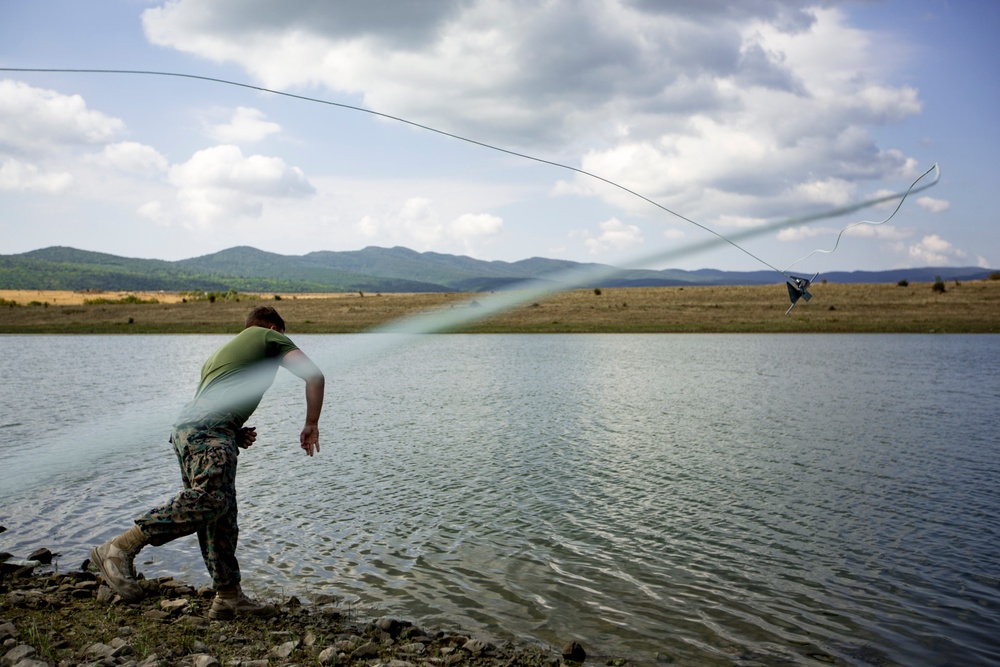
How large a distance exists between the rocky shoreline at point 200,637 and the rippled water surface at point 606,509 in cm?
52

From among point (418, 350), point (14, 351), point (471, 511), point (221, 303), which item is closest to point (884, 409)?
point (471, 511)

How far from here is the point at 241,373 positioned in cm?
631

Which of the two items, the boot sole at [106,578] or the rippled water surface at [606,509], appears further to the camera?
the rippled water surface at [606,509]

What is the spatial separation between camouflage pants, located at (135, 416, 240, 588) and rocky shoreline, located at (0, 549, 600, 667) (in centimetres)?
54

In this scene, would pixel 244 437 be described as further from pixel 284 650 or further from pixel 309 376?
pixel 284 650

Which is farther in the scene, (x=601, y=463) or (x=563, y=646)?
(x=601, y=463)

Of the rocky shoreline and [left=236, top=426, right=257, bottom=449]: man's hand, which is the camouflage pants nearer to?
[left=236, top=426, right=257, bottom=449]: man's hand

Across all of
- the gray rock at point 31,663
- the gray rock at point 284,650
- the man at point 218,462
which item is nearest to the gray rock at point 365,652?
the gray rock at point 284,650

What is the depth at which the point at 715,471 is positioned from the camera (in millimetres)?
12758

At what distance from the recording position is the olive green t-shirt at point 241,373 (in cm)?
629

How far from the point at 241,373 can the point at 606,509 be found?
587 cm

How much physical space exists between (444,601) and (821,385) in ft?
71.2

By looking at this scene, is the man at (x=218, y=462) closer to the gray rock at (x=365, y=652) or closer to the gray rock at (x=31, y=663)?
the gray rock at (x=31, y=663)

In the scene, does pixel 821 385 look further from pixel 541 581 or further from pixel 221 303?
pixel 221 303
